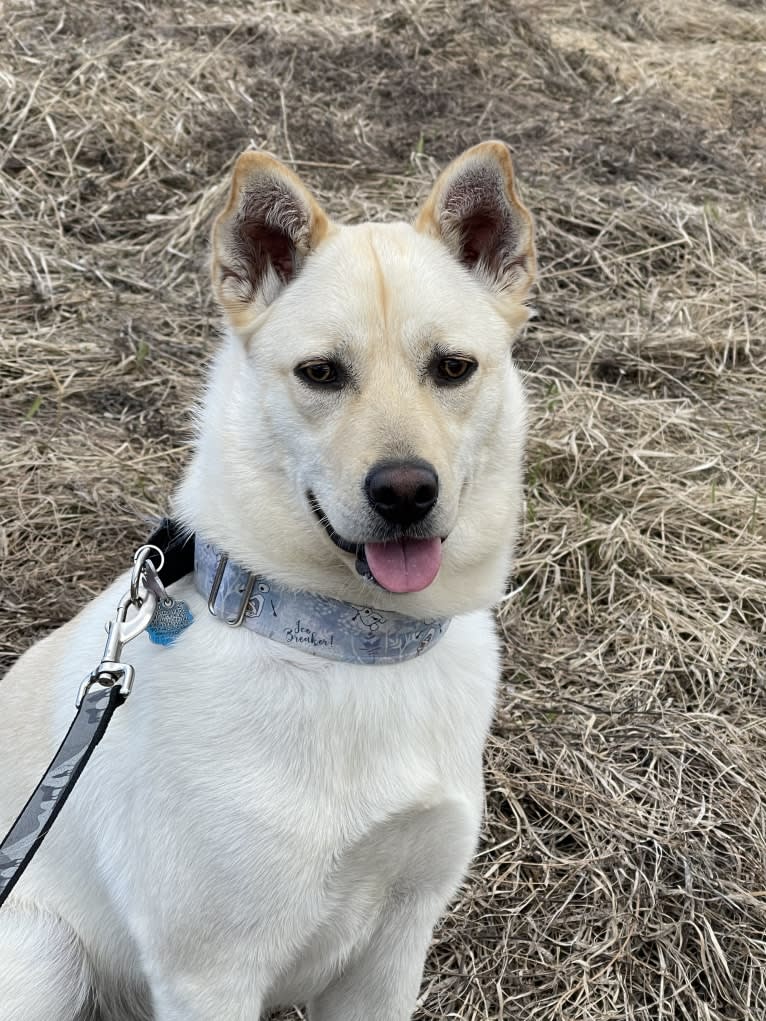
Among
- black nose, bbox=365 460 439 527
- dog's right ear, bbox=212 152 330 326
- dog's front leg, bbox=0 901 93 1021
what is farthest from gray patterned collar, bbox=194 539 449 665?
dog's front leg, bbox=0 901 93 1021

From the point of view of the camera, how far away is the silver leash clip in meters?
1.72

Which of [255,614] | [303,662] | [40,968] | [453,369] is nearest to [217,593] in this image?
[255,614]

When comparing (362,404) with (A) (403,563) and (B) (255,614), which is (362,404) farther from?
(B) (255,614)

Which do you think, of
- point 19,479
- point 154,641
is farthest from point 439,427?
point 19,479

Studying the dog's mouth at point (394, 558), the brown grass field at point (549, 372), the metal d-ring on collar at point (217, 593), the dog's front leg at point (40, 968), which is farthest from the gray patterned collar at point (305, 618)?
the brown grass field at point (549, 372)

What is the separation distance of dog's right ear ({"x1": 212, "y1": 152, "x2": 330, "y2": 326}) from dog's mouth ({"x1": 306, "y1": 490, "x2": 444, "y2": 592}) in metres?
0.43

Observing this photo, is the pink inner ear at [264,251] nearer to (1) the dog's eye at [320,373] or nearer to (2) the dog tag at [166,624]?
(1) the dog's eye at [320,373]

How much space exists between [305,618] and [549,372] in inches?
113

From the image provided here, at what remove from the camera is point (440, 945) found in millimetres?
2652

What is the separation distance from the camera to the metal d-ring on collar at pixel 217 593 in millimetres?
1933

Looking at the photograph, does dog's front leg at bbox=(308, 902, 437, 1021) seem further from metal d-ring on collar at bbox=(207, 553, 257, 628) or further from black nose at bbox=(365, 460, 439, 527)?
black nose at bbox=(365, 460, 439, 527)

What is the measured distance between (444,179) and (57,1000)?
5.56 feet

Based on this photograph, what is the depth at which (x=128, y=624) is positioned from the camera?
6.07 ft

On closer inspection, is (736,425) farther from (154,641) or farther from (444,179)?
(154,641)
